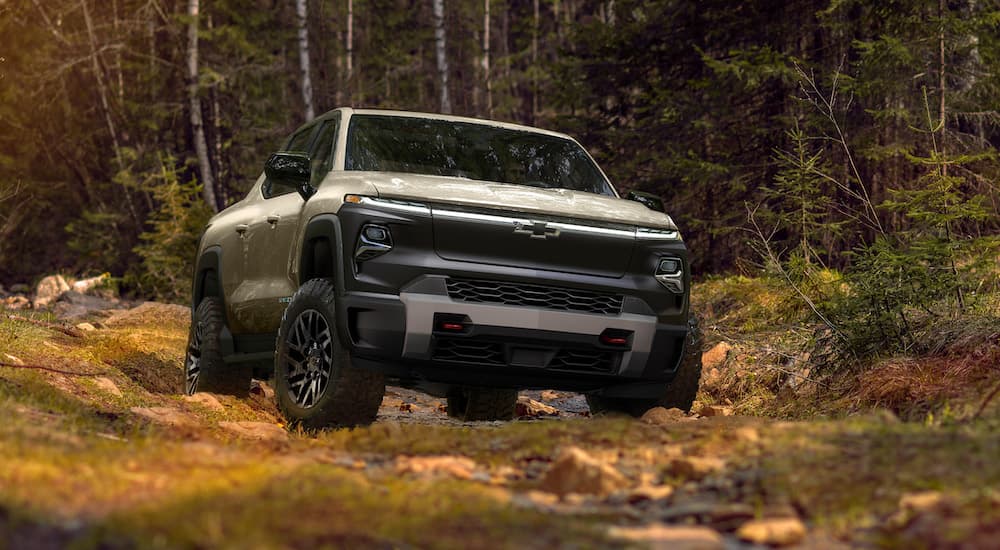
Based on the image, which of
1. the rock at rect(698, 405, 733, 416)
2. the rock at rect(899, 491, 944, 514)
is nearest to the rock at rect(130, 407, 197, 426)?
the rock at rect(698, 405, 733, 416)

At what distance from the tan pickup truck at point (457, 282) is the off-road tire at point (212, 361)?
1232mm

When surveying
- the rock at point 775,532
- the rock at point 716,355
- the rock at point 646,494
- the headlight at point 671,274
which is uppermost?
the rock at point 775,532

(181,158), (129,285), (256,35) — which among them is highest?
(256,35)

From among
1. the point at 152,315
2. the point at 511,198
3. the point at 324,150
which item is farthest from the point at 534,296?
the point at 152,315

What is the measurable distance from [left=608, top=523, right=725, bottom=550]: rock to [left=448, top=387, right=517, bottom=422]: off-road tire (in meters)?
4.64

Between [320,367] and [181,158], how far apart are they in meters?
22.9

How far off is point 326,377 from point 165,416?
1.11 meters

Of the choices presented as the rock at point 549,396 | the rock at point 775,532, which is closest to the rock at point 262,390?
the rock at point 549,396

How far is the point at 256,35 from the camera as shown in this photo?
35062mm

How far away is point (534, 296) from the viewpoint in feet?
20.2

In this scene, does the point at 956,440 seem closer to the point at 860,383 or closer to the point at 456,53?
the point at 860,383

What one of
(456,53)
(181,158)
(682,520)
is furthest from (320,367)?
(456,53)

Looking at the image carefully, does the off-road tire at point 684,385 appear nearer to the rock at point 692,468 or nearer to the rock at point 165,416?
the rock at point 692,468

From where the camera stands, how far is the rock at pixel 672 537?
3.38m
